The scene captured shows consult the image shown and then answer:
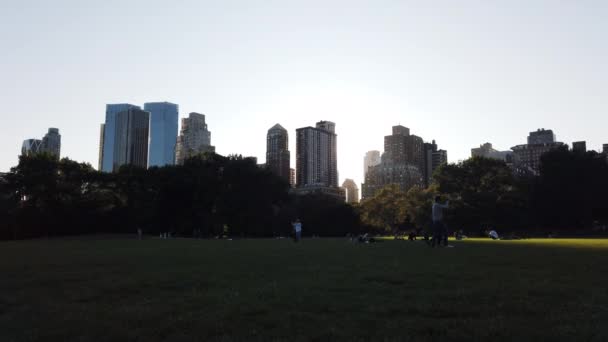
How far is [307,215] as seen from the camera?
110938 mm

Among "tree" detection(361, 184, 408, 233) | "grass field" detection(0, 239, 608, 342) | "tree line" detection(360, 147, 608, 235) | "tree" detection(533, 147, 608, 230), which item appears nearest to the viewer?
"grass field" detection(0, 239, 608, 342)

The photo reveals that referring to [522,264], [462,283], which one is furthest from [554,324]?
[522,264]

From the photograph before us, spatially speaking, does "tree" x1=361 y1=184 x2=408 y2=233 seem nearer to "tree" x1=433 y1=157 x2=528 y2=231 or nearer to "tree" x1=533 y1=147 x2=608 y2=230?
"tree" x1=433 y1=157 x2=528 y2=231

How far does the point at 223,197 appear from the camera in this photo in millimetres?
84125

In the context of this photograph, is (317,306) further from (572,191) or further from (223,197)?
(572,191)

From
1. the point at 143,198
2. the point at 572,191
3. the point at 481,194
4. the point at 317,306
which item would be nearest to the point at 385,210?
the point at 481,194

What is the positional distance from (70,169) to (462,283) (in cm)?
8830

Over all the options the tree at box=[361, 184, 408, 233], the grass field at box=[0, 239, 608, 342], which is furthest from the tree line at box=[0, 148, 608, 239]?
the grass field at box=[0, 239, 608, 342]

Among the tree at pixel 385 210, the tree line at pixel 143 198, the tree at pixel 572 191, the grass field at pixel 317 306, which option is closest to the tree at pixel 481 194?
the tree at pixel 572 191

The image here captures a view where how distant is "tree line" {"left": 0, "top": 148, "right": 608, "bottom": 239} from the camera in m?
80.2

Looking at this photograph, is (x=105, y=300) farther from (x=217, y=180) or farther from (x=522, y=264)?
(x=217, y=180)

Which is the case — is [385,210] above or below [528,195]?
below

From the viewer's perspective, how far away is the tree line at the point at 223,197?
8019 cm

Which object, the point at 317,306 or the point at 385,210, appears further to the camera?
the point at 385,210
